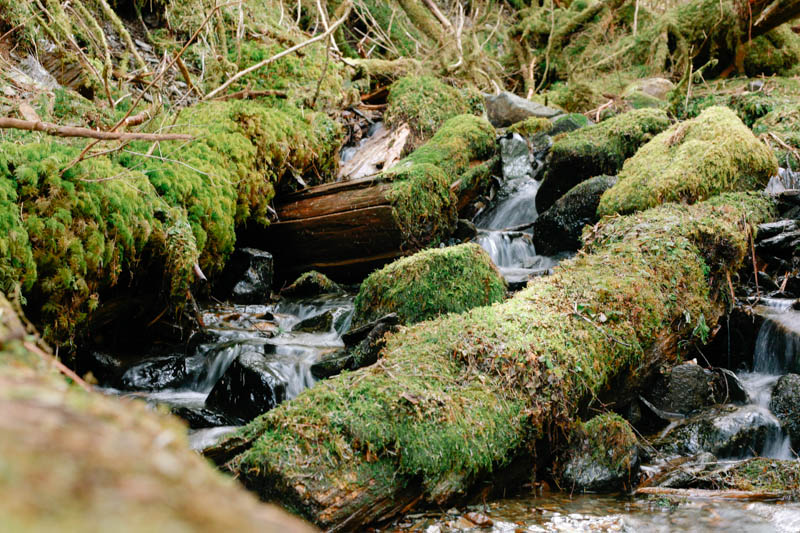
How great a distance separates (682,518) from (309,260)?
232 inches

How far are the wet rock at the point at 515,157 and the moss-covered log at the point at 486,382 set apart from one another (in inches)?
206

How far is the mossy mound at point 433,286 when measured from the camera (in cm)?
563

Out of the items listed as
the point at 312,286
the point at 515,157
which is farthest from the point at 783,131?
the point at 312,286

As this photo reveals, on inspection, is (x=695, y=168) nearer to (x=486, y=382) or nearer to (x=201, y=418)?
(x=486, y=382)

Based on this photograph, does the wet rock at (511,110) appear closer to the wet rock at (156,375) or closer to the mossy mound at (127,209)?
the mossy mound at (127,209)

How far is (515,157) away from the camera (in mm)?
11055

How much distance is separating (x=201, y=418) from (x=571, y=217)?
226 inches

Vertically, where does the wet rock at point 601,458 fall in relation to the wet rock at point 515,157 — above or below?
below

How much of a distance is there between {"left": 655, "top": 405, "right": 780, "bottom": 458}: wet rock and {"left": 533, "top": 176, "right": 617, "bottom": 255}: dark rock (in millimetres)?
3671

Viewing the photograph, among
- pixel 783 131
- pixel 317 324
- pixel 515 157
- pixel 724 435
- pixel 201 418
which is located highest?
pixel 783 131

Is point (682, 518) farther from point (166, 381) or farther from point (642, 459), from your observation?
point (166, 381)

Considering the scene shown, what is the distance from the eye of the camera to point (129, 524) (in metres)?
0.53

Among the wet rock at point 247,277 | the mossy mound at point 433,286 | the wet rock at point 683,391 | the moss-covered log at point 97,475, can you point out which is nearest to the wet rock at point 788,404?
the wet rock at point 683,391

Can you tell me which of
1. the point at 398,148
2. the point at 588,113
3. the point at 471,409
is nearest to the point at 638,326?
the point at 471,409
